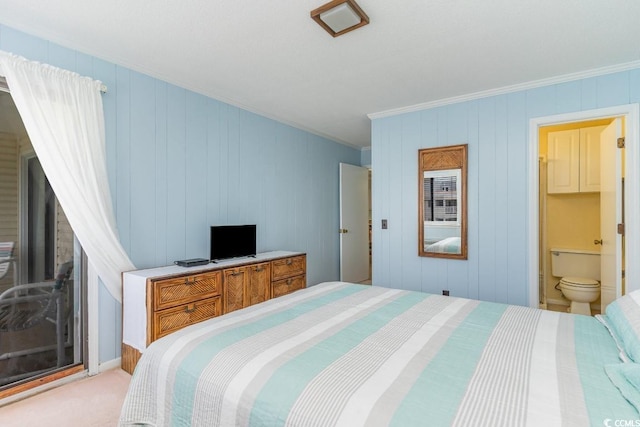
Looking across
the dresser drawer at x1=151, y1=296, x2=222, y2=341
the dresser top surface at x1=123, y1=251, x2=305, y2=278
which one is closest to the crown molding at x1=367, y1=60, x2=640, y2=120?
the dresser top surface at x1=123, y1=251, x2=305, y2=278

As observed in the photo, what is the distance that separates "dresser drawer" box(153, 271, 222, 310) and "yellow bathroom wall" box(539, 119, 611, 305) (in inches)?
156

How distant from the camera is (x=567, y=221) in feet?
14.0

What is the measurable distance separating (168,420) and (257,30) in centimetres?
226

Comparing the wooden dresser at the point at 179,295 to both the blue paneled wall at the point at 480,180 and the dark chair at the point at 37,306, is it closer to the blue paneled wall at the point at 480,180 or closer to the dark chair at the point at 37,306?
the dark chair at the point at 37,306

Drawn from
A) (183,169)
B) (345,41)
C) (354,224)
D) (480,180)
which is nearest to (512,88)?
(480,180)

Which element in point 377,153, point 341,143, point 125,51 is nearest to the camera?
point 125,51

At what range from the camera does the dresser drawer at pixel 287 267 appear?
3.55 m

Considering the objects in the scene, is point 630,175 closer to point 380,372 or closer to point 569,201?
point 569,201

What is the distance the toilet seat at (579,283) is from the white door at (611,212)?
1.29 ft

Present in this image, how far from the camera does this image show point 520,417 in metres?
0.90

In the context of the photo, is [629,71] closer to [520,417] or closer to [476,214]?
[476,214]

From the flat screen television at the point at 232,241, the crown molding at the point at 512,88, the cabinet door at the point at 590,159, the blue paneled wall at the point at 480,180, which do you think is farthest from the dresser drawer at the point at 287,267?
the cabinet door at the point at 590,159

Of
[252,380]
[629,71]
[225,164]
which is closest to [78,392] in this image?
[252,380]

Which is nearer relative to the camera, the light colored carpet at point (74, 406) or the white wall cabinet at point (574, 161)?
the light colored carpet at point (74, 406)
